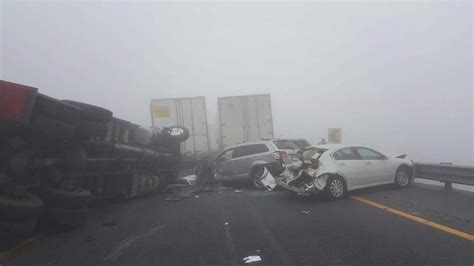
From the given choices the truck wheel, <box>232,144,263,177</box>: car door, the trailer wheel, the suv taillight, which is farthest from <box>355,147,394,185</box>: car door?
the trailer wheel

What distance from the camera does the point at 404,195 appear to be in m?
8.84

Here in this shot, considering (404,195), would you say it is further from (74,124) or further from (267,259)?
(74,124)

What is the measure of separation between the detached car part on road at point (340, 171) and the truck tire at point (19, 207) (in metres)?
5.59

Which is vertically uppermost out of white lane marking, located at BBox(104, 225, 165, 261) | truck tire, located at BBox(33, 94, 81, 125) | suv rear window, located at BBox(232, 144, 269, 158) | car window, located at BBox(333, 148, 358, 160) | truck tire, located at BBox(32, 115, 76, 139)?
truck tire, located at BBox(33, 94, 81, 125)

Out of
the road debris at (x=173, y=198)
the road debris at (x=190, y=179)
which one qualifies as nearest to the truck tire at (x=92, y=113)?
the road debris at (x=173, y=198)

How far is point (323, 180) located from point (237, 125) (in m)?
7.73

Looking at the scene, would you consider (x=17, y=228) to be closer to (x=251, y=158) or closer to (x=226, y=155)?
(x=251, y=158)

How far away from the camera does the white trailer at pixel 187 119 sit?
52.3 ft

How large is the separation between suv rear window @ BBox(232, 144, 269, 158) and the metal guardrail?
4621 mm

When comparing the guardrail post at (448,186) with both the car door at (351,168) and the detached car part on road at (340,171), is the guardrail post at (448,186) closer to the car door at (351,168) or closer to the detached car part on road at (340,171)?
the detached car part on road at (340,171)

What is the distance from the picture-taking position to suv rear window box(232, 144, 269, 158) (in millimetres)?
12531

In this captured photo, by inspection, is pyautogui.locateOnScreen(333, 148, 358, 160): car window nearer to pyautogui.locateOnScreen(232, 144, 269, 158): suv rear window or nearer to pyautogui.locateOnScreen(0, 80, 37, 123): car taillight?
pyautogui.locateOnScreen(232, 144, 269, 158): suv rear window

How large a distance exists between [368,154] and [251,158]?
3.98 metres

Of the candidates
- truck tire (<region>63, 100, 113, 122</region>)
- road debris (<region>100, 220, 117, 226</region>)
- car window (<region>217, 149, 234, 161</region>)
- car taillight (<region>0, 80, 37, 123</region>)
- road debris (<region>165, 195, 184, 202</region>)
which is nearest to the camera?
car taillight (<region>0, 80, 37, 123</region>)
